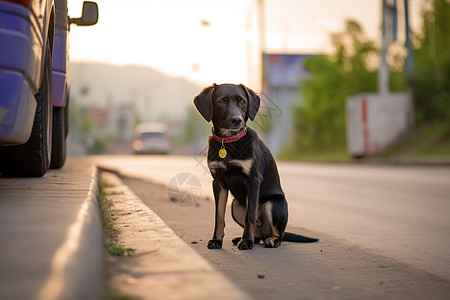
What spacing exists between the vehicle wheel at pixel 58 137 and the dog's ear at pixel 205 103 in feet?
10.2

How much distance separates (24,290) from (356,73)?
42.7 meters

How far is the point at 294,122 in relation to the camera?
47.1 m

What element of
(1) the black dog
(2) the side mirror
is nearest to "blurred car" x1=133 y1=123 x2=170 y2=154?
(2) the side mirror

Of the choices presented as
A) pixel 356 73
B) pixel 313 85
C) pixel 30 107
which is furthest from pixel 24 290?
pixel 313 85

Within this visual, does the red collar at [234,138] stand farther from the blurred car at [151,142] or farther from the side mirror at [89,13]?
the blurred car at [151,142]

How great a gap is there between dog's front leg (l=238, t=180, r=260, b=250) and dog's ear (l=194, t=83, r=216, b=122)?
65 centimetres

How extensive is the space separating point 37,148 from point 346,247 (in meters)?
2.68

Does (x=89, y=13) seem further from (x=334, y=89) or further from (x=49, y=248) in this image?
(x=334, y=89)

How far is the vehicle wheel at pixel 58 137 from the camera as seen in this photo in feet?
26.4

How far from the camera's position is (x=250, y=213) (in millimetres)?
5191

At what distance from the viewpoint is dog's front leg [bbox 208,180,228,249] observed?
209 inches

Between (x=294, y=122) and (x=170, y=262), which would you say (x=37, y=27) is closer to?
(x=170, y=262)

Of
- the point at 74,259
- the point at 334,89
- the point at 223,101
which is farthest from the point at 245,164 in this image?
the point at 334,89

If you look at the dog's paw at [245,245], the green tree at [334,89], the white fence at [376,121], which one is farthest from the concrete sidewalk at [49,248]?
the green tree at [334,89]
